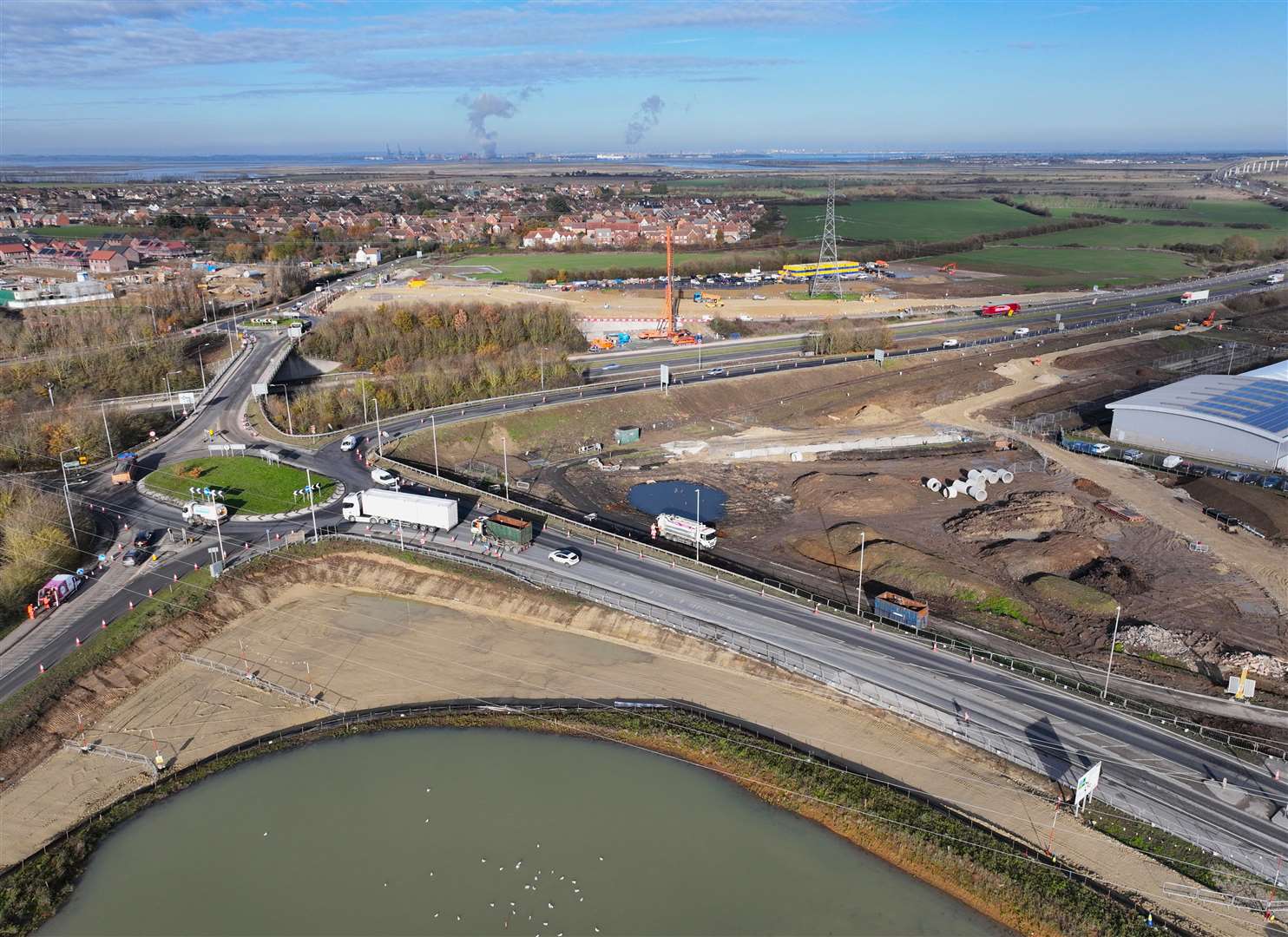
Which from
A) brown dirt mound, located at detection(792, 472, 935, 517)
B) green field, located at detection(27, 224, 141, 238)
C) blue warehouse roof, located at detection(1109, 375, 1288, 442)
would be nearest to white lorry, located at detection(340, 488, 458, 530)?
brown dirt mound, located at detection(792, 472, 935, 517)

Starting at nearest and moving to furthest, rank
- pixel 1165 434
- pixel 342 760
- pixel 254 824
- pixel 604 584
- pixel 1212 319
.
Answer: pixel 254 824 < pixel 342 760 < pixel 604 584 < pixel 1165 434 < pixel 1212 319

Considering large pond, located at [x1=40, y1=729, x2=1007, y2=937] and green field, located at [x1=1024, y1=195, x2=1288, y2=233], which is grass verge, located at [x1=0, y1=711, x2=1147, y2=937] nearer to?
large pond, located at [x1=40, y1=729, x2=1007, y2=937]

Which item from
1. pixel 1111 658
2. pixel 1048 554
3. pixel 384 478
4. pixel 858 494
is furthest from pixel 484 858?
pixel 858 494

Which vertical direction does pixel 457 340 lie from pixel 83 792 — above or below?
above

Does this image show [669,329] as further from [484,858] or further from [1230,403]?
[484,858]

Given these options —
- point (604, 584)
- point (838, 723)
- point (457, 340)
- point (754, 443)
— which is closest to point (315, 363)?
point (457, 340)

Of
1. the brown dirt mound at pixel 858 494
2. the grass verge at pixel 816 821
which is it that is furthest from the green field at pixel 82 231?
the grass verge at pixel 816 821

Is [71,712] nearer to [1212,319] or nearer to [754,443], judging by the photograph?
[754,443]
